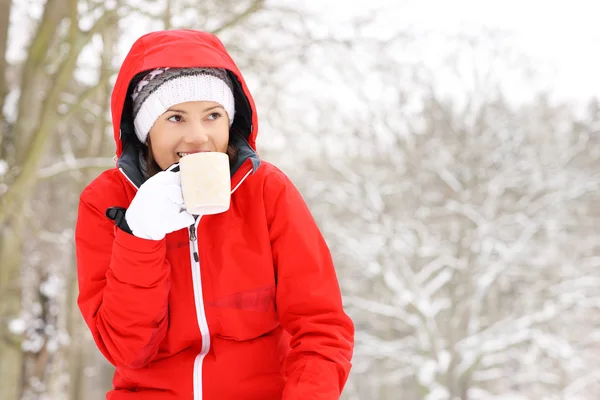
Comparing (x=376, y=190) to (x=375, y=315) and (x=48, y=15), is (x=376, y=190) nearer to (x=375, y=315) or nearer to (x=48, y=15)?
(x=375, y=315)

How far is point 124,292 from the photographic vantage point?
1.45 metres

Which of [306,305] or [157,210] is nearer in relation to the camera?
[157,210]

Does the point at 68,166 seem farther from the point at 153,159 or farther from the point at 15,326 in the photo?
the point at 153,159

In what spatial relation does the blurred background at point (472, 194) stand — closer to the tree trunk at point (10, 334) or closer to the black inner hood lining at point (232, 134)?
the tree trunk at point (10, 334)

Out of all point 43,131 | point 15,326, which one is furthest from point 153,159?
point 15,326

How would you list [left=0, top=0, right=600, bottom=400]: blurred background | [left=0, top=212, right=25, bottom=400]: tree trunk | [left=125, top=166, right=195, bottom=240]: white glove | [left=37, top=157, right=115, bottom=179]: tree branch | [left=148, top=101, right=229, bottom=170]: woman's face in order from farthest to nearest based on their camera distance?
[left=0, top=0, right=600, bottom=400]: blurred background → [left=0, top=212, right=25, bottom=400]: tree trunk → [left=37, top=157, right=115, bottom=179]: tree branch → [left=148, top=101, right=229, bottom=170]: woman's face → [left=125, top=166, right=195, bottom=240]: white glove

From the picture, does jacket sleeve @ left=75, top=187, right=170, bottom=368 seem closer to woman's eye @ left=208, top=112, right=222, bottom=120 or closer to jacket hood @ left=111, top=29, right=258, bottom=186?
jacket hood @ left=111, top=29, right=258, bottom=186

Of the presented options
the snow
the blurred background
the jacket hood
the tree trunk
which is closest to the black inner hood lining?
the jacket hood

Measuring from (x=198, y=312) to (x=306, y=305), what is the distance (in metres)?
0.25

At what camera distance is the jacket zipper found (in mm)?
1496

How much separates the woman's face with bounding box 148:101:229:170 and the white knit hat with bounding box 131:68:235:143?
0.06 ft

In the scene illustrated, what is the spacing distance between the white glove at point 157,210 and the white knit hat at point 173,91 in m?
0.27

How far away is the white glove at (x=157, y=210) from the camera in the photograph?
1.40m

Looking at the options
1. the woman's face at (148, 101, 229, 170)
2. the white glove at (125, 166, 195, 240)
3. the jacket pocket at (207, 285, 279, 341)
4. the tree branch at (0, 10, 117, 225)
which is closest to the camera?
the white glove at (125, 166, 195, 240)
